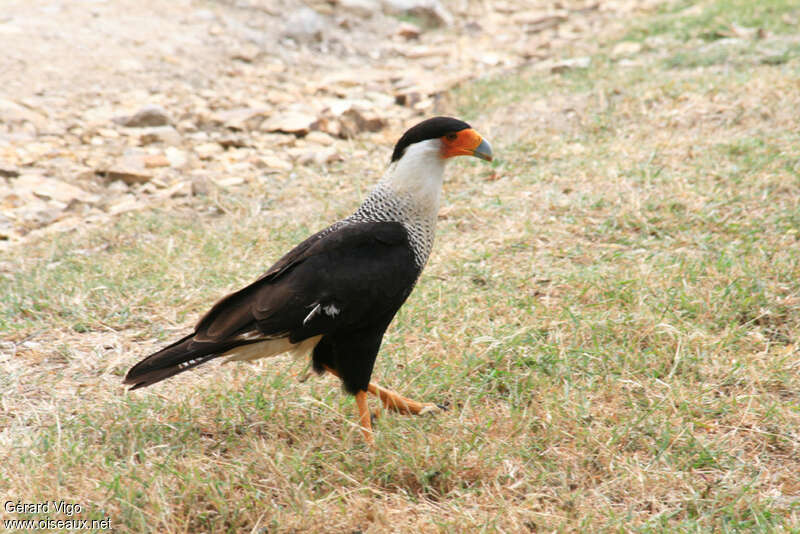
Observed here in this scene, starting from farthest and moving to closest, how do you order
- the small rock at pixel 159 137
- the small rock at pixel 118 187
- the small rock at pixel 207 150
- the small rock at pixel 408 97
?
the small rock at pixel 408 97
the small rock at pixel 159 137
the small rock at pixel 207 150
the small rock at pixel 118 187

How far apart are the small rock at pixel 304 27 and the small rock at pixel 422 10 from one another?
113 cm

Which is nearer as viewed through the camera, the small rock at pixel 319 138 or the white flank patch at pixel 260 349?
the white flank patch at pixel 260 349

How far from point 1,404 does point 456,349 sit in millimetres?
1960

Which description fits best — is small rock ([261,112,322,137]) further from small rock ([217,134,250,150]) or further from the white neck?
the white neck

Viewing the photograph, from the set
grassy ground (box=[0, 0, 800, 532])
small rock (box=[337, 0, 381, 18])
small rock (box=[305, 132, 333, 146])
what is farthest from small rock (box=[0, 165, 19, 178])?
small rock (box=[337, 0, 381, 18])

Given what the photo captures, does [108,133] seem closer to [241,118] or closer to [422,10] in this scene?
[241,118]

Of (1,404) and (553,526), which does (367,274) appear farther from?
(1,404)

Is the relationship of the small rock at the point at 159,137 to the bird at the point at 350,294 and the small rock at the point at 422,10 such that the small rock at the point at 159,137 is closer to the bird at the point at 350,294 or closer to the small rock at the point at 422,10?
the bird at the point at 350,294

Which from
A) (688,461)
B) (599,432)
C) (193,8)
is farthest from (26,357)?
(193,8)

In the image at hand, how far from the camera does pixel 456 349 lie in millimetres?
3756

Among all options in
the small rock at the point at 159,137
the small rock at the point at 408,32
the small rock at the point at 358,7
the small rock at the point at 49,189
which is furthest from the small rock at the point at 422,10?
the small rock at the point at 49,189

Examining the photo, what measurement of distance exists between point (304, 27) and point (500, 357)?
6496mm

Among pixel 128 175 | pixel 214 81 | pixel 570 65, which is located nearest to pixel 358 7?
pixel 214 81

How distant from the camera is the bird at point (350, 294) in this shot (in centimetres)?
308
